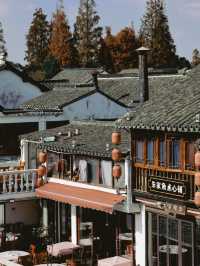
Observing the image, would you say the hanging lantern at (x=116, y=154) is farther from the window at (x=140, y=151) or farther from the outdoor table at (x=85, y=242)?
the outdoor table at (x=85, y=242)

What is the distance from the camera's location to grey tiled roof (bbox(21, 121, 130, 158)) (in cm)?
2530

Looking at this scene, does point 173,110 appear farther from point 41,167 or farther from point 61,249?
point 41,167

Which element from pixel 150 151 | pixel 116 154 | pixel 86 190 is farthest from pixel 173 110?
pixel 86 190

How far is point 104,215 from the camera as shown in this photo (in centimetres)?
2609

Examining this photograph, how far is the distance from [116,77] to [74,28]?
2089 inches

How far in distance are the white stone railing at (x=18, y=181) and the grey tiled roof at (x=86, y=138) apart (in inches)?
64.0

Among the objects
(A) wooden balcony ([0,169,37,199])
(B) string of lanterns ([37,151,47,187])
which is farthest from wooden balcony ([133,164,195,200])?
(A) wooden balcony ([0,169,37,199])

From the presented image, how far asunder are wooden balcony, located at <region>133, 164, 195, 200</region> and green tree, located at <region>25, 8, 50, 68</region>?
80326mm

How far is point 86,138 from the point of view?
90.9ft

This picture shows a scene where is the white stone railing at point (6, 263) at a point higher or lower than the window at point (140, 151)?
lower

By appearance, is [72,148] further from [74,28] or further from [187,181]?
[74,28]

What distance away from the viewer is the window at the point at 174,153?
20792 millimetres

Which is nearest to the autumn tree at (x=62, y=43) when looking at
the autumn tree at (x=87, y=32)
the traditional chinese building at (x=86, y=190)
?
the autumn tree at (x=87, y=32)

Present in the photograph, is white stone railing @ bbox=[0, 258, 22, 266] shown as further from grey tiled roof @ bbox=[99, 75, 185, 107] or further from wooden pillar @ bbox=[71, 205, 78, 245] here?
grey tiled roof @ bbox=[99, 75, 185, 107]
